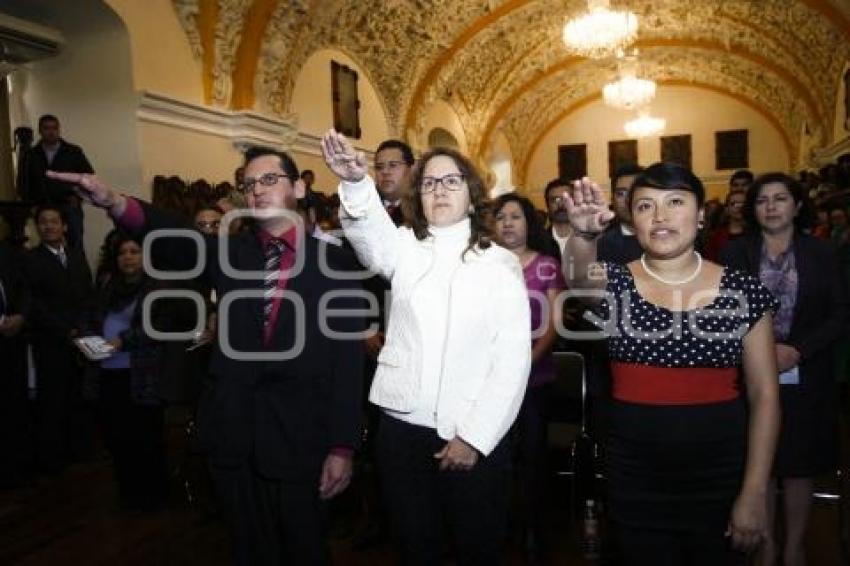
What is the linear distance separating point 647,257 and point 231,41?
812cm

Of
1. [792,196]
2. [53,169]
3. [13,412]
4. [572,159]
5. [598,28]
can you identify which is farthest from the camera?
[572,159]

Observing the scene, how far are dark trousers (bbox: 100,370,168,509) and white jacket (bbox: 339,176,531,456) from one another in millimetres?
3142

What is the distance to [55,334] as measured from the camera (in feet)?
18.8

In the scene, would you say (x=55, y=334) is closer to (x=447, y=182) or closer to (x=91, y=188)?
(x=91, y=188)

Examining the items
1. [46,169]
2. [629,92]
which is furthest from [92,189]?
[629,92]

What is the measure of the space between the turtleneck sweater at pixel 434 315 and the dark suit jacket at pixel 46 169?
19.4ft

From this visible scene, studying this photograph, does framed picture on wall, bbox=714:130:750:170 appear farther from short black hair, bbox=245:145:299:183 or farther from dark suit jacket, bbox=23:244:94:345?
short black hair, bbox=245:145:299:183

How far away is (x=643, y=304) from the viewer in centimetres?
223

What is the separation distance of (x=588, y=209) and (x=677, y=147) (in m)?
23.1

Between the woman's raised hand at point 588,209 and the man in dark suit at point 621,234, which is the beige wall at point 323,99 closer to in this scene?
the man in dark suit at point 621,234

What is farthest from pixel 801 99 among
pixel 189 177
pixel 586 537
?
pixel 586 537

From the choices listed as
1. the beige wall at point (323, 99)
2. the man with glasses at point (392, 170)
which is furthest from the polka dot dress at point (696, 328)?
the beige wall at point (323, 99)

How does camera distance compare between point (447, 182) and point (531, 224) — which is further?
point (531, 224)

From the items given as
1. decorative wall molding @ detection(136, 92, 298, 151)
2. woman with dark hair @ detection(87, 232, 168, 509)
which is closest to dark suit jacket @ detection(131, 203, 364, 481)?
woman with dark hair @ detection(87, 232, 168, 509)
